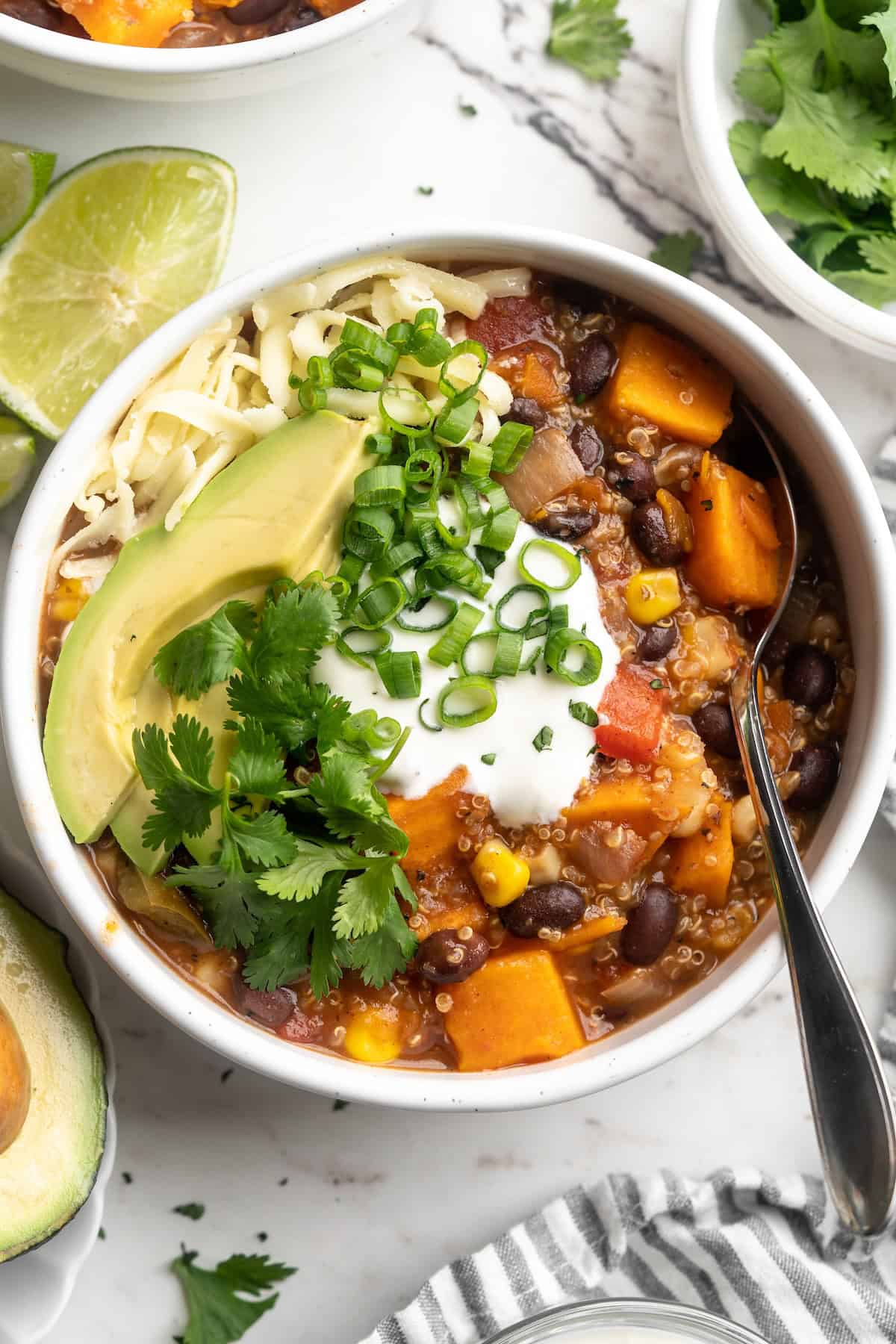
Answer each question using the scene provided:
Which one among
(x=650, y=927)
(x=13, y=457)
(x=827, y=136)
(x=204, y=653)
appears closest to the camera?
(x=204, y=653)

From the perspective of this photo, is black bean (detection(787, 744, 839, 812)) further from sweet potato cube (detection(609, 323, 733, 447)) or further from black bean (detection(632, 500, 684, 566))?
sweet potato cube (detection(609, 323, 733, 447))

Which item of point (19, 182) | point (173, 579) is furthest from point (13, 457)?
point (173, 579)

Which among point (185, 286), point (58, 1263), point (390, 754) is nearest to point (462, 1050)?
point (390, 754)

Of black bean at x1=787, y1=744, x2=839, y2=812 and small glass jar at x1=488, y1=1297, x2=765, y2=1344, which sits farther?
small glass jar at x1=488, y1=1297, x2=765, y2=1344

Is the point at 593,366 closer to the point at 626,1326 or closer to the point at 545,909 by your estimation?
the point at 545,909

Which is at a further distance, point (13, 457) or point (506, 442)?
point (13, 457)

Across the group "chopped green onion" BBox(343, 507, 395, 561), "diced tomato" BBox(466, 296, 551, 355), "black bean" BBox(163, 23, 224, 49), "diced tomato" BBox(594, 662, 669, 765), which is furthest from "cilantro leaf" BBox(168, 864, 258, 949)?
"black bean" BBox(163, 23, 224, 49)

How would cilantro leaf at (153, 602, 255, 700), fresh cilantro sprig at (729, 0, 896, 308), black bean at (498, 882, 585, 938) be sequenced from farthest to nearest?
fresh cilantro sprig at (729, 0, 896, 308)
black bean at (498, 882, 585, 938)
cilantro leaf at (153, 602, 255, 700)

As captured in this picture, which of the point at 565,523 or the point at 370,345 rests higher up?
the point at 370,345

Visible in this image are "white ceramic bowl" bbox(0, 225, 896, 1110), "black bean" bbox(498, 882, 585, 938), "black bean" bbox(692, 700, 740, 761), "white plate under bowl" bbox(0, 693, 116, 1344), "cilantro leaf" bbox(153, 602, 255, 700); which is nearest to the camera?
"cilantro leaf" bbox(153, 602, 255, 700)
